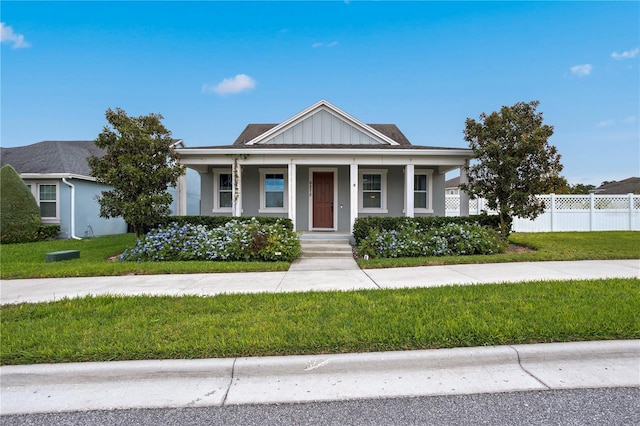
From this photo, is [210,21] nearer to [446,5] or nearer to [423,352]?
[446,5]

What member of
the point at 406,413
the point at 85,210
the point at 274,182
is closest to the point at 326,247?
the point at 274,182

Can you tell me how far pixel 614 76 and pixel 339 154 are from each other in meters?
10.6

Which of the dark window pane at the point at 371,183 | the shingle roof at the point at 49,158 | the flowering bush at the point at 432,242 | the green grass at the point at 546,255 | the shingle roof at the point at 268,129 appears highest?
the shingle roof at the point at 268,129

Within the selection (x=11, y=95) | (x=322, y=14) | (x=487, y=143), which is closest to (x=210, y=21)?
(x=322, y=14)

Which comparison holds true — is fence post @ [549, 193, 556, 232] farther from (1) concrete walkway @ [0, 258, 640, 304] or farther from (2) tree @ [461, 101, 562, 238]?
(1) concrete walkway @ [0, 258, 640, 304]

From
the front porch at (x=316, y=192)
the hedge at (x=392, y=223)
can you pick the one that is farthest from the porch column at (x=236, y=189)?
the hedge at (x=392, y=223)

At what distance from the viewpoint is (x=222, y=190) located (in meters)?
12.4

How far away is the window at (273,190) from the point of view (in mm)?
12398

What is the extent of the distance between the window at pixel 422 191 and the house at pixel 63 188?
9.91 meters

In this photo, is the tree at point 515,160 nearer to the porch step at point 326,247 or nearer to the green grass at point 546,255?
the green grass at point 546,255

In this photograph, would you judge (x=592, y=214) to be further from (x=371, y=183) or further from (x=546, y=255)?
(x=371, y=183)

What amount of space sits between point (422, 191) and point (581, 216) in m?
8.57

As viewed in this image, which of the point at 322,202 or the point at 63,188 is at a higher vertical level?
the point at 63,188

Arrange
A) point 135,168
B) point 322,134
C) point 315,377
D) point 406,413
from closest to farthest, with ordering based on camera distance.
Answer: point 406,413, point 315,377, point 135,168, point 322,134
